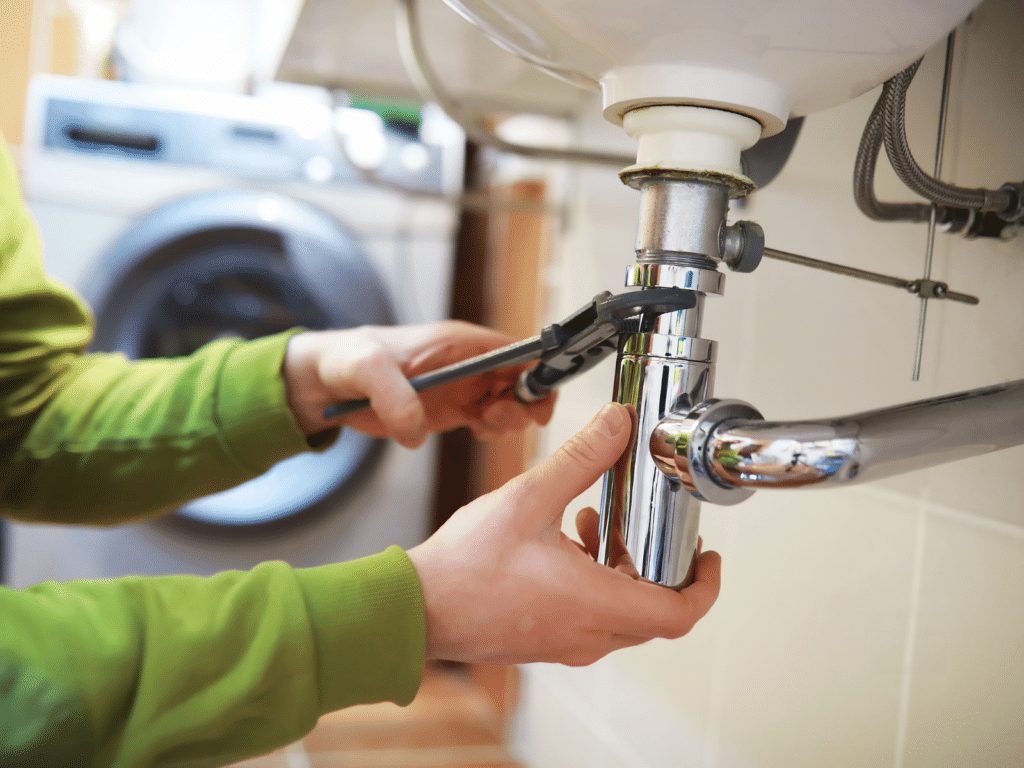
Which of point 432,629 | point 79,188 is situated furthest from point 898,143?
point 79,188

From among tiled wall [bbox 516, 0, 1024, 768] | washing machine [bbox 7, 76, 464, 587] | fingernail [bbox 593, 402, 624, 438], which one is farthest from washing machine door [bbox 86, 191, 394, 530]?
fingernail [bbox 593, 402, 624, 438]

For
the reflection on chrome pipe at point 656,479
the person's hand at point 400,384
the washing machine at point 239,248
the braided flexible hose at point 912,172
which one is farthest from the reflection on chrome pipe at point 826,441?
the washing machine at point 239,248

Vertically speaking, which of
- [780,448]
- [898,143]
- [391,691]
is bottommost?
[391,691]

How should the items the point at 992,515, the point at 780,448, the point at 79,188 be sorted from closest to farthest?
1. the point at 780,448
2. the point at 992,515
3. the point at 79,188

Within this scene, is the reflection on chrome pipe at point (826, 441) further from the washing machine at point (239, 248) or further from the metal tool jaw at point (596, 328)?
the washing machine at point (239, 248)

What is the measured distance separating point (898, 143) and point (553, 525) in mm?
233

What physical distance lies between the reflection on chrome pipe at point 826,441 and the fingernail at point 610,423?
21mm

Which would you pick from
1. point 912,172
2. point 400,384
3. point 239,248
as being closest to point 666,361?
point 912,172

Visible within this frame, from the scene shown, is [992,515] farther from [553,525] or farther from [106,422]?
[106,422]

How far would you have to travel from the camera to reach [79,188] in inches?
47.2

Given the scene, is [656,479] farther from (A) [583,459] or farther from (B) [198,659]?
(B) [198,659]

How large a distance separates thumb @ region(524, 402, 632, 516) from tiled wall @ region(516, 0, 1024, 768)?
0.11 feet

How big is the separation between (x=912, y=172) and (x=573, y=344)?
18cm

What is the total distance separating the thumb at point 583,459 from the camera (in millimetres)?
356
